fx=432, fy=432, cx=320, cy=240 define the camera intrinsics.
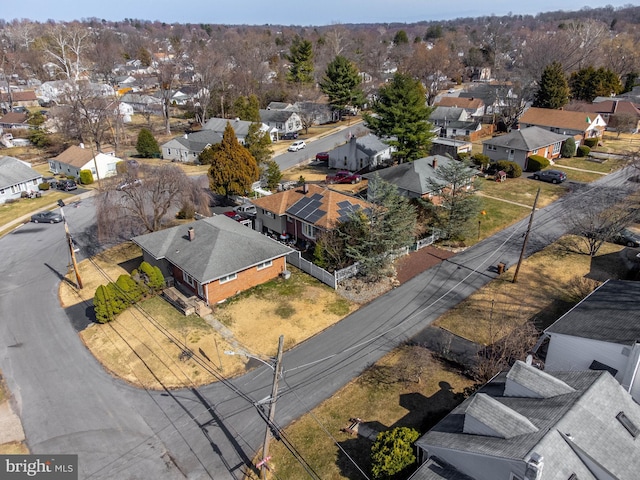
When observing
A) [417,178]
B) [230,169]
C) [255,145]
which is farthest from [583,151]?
[230,169]

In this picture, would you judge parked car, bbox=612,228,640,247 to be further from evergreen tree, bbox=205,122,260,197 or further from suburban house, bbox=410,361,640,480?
evergreen tree, bbox=205,122,260,197

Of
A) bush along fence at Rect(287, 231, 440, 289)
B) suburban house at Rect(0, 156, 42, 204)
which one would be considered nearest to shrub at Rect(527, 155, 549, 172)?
bush along fence at Rect(287, 231, 440, 289)

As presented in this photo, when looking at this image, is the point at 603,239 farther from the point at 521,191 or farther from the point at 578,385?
the point at 578,385

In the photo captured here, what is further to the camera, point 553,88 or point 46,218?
point 553,88

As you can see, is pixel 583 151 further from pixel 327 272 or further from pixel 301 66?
pixel 301 66

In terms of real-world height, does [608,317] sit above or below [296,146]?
above

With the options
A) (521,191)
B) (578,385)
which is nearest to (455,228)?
(521,191)

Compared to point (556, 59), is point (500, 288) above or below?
below
